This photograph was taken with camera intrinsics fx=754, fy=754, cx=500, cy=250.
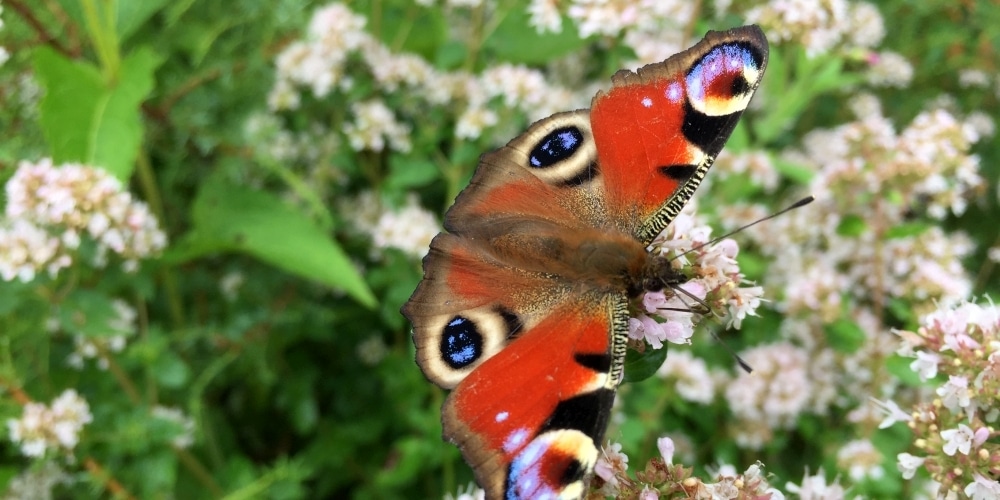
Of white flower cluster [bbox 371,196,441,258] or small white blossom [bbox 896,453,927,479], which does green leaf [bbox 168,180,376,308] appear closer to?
white flower cluster [bbox 371,196,441,258]

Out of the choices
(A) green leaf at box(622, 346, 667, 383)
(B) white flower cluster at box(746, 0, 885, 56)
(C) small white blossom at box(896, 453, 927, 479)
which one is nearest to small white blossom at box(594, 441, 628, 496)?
(A) green leaf at box(622, 346, 667, 383)

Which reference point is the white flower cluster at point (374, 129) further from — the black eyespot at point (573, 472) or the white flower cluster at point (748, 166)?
the black eyespot at point (573, 472)

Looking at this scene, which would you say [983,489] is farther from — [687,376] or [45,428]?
[45,428]

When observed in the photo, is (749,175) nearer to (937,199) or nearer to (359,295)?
(937,199)

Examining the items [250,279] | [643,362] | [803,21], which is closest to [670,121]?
[643,362]

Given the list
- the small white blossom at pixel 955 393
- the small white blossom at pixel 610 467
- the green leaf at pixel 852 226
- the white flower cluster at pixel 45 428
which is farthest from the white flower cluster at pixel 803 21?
the white flower cluster at pixel 45 428

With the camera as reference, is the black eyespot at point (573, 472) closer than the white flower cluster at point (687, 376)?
Yes
